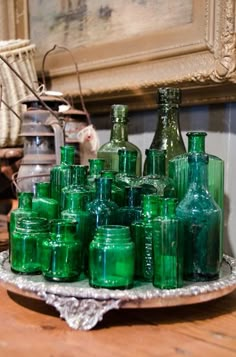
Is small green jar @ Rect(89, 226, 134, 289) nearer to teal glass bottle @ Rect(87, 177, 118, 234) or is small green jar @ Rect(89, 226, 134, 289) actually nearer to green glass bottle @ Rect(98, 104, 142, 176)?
teal glass bottle @ Rect(87, 177, 118, 234)

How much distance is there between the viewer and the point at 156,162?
718 mm

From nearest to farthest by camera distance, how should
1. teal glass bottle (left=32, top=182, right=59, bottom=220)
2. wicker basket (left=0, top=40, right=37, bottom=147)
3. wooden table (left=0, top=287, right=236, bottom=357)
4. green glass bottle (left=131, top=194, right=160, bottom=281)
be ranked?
wooden table (left=0, top=287, right=236, bottom=357) → green glass bottle (left=131, top=194, right=160, bottom=281) → teal glass bottle (left=32, top=182, right=59, bottom=220) → wicker basket (left=0, top=40, right=37, bottom=147)

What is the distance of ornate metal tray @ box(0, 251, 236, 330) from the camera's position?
0.55 m

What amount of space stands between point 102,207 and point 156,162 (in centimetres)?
11

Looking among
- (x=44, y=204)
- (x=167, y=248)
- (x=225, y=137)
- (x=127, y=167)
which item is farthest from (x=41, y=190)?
(x=225, y=137)

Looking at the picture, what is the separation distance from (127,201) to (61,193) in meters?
0.09

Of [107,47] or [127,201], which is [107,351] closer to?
[127,201]

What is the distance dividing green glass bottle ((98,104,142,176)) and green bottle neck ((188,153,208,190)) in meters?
0.19

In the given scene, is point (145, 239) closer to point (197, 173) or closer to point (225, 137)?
point (197, 173)

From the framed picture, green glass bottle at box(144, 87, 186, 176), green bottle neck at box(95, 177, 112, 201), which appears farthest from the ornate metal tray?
the framed picture

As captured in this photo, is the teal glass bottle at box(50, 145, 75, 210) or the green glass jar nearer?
the green glass jar

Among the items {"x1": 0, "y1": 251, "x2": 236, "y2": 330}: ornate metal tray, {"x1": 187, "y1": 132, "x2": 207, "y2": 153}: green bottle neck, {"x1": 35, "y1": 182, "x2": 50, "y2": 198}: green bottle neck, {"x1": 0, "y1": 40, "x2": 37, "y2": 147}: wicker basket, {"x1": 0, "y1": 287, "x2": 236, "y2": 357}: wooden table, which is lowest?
{"x1": 0, "y1": 287, "x2": 236, "y2": 357}: wooden table

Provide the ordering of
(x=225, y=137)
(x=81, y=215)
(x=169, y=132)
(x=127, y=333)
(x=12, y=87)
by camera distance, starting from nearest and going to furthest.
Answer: (x=127, y=333) → (x=81, y=215) → (x=169, y=132) → (x=225, y=137) → (x=12, y=87)

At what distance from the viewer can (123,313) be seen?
601 millimetres
